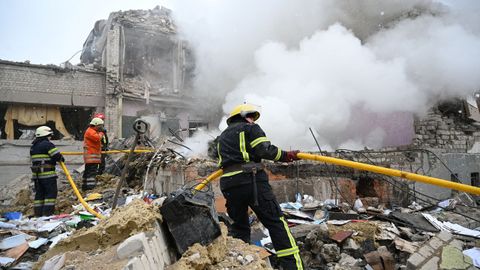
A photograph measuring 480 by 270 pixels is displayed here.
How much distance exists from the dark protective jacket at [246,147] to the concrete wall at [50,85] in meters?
12.1

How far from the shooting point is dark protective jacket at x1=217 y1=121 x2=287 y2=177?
3.11 meters

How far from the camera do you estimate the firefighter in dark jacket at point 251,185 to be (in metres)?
2.97

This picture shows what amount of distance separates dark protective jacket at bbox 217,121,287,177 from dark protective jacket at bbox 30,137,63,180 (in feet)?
12.6

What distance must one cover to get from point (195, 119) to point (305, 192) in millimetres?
10872

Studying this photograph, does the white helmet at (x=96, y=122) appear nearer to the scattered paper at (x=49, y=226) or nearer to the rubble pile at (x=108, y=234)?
the scattered paper at (x=49, y=226)

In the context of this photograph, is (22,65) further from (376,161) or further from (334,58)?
(376,161)

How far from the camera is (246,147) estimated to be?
3.18 m

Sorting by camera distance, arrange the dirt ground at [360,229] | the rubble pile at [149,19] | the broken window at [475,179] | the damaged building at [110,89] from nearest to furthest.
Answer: the dirt ground at [360,229], the broken window at [475,179], the damaged building at [110,89], the rubble pile at [149,19]

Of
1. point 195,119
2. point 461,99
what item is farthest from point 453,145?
point 195,119

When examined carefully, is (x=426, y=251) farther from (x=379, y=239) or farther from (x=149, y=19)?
(x=149, y=19)

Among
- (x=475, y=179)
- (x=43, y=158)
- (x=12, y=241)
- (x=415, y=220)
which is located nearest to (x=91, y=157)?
(x=43, y=158)

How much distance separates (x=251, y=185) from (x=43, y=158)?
4.41 metres

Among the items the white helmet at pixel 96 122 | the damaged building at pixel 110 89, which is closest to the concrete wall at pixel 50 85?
the damaged building at pixel 110 89

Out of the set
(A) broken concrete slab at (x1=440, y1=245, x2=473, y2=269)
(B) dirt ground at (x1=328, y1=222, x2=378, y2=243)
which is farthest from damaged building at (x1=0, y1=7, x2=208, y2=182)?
(A) broken concrete slab at (x1=440, y1=245, x2=473, y2=269)
